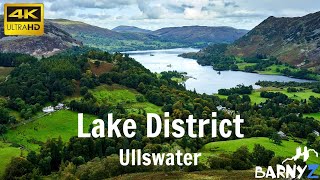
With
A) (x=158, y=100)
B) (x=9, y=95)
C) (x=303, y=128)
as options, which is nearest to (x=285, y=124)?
(x=303, y=128)

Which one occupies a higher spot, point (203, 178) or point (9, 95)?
point (9, 95)

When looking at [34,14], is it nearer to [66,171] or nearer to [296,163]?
[66,171]

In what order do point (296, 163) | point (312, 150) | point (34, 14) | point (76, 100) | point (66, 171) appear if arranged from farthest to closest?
point (76, 100) → point (312, 150) → point (296, 163) → point (66, 171) → point (34, 14)

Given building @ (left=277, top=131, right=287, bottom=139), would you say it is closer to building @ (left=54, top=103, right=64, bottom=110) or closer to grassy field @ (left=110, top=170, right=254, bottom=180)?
grassy field @ (left=110, top=170, right=254, bottom=180)

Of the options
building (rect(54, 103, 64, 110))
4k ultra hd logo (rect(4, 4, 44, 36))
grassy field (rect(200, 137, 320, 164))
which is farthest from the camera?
building (rect(54, 103, 64, 110))

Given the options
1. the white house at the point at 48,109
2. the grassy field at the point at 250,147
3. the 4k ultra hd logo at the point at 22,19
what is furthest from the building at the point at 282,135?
the 4k ultra hd logo at the point at 22,19

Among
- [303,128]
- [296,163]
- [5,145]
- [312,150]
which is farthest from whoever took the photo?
[303,128]

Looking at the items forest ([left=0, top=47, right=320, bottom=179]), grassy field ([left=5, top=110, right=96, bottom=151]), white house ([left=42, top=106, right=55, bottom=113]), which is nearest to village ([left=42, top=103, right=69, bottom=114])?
white house ([left=42, top=106, right=55, bottom=113])
